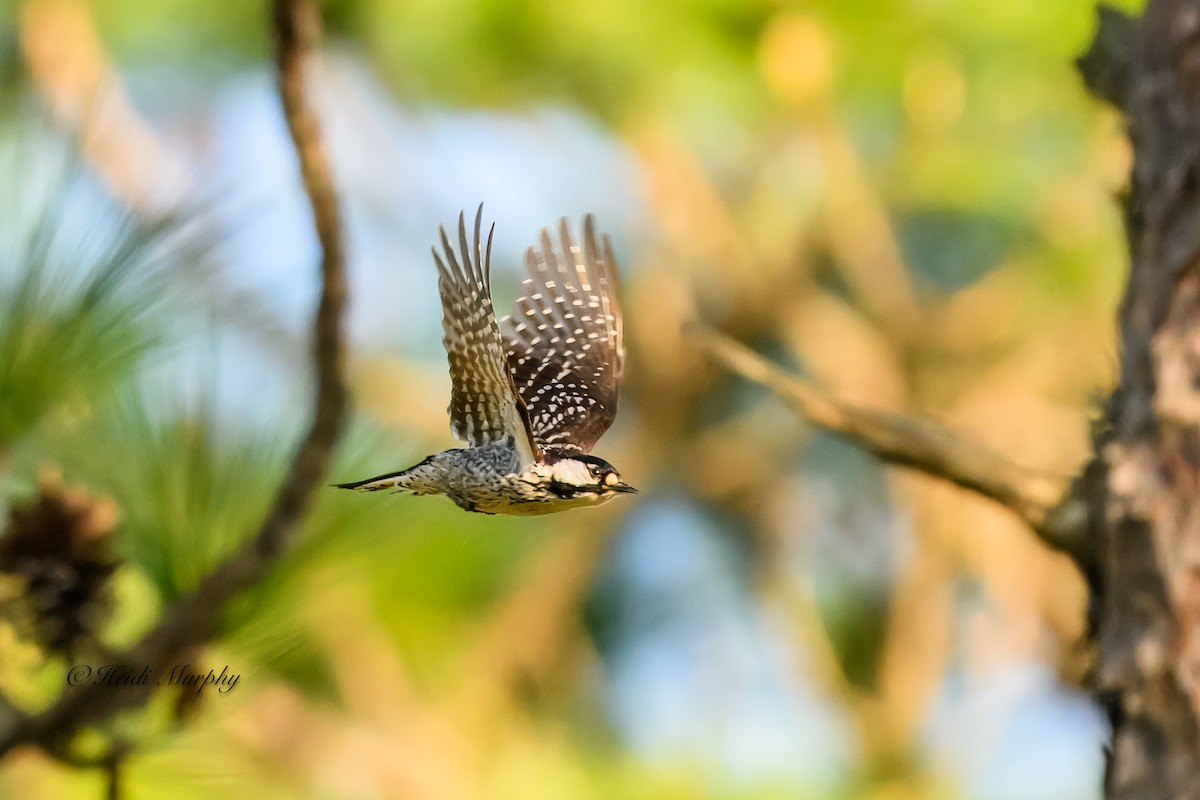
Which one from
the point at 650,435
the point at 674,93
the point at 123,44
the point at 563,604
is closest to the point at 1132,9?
the point at 674,93

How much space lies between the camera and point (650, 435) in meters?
3.91

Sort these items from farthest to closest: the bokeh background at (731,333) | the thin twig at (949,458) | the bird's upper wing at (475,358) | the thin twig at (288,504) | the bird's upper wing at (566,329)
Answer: the bokeh background at (731,333)
the bird's upper wing at (566,329)
the thin twig at (949,458)
the bird's upper wing at (475,358)
the thin twig at (288,504)

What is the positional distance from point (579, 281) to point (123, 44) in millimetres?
2379

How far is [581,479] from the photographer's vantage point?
1228mm

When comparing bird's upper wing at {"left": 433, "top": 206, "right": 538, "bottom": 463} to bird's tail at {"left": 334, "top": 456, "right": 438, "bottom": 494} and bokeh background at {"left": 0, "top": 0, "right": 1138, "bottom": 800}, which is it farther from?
bokeh background at {"left": 0, "top": 0, "right": 1138, "bottom": 800}

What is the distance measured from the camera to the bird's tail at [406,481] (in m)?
1.19

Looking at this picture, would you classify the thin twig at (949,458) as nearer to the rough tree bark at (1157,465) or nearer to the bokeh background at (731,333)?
the rough tree bark at (1157,465)

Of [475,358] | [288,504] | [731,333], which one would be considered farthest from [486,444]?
[731,333]

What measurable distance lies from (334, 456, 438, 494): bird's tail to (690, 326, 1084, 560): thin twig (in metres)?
0.40
